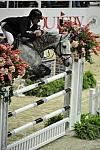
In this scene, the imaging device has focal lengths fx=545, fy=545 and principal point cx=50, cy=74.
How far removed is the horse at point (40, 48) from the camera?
7660 millimetres

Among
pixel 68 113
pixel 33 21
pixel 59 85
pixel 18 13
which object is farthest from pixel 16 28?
pixel 18 13

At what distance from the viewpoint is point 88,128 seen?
788 cm

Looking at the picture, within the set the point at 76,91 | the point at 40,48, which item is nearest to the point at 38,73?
the point at 40,48

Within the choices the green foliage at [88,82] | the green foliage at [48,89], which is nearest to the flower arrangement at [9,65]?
the green foliage at [48,89]

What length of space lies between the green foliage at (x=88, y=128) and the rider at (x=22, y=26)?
1453mm

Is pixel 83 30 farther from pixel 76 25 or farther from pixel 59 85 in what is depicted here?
pixel 59 85

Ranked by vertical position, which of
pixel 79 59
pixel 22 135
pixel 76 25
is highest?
pixel 76 25

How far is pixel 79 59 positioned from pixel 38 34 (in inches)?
28.9

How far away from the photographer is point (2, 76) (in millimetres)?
5934

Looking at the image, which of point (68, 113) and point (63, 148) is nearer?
point (63, 148)

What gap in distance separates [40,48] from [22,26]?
0.61 meters

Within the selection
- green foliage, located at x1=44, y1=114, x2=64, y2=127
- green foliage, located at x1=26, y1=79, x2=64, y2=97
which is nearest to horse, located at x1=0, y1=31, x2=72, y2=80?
green foliage, located at x1=44, y1=114, x2=64, y2=127

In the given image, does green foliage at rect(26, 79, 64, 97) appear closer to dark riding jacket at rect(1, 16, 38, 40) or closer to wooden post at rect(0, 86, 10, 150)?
dark riding jacket at rect(1, 16, 38, 40)

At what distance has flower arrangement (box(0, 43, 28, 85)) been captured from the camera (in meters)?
5.97
